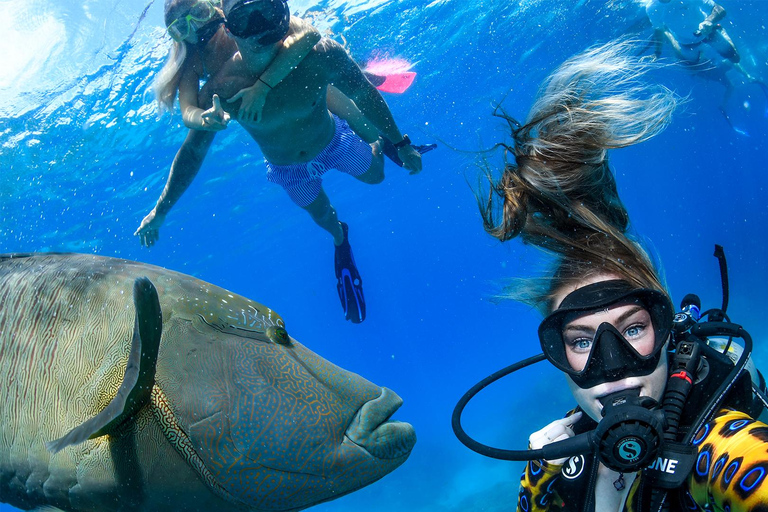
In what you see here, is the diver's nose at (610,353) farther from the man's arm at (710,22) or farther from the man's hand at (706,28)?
the man's hand at (706,28)

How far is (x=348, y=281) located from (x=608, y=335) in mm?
6398

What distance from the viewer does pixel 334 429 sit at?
61.5 inches

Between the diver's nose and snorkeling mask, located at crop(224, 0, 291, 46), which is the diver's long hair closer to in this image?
snorkeling mask, located at crop(224, 0, 291, 46)

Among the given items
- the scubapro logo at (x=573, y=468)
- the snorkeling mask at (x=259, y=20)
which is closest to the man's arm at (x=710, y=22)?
the snorkeling mask at (x=259, y=20)

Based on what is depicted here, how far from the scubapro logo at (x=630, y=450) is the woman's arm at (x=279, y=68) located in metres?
4.14

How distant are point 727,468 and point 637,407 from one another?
0.98 ft

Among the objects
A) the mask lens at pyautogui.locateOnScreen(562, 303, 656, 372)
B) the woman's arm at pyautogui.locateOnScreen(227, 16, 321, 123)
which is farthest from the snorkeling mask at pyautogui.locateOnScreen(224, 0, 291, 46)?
the mask lens at pyautogui.locateOnScreen(562, 303, 656, 372)

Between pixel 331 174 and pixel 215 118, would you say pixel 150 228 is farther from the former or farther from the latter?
pixel 331 174

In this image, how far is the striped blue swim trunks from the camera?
648 cm

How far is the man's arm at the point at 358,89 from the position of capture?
5.25 m

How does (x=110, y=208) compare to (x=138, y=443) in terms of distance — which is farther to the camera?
(x=110, y=208)

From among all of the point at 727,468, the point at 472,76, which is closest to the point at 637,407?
the point at 727,468

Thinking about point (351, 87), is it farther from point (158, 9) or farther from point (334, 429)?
point (158, 9)

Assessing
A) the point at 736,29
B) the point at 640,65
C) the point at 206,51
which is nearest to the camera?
the point at 640,65
